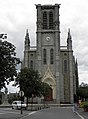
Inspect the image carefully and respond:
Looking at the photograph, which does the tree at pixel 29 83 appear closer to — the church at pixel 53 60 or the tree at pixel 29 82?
the tree at pixel 29 82

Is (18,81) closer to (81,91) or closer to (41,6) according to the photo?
(41,6)

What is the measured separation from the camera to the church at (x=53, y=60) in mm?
90250

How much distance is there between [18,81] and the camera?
53.1m

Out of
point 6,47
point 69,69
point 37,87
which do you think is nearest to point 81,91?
point 69,69

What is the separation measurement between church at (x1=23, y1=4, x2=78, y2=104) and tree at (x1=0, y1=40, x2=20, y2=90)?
212 feet

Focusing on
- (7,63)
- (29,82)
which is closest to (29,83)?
(29,82)

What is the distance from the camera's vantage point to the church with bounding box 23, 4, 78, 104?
296 ft

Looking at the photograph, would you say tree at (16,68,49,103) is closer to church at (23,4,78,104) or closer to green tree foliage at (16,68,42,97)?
green tree foliage at (16,68,42,97)

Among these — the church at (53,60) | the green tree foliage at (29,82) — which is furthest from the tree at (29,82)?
the church at (53,60)

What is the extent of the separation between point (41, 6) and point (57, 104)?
2999 cm

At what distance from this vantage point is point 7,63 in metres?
24.4

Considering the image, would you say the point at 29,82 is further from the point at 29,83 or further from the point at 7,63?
the point at 7,63

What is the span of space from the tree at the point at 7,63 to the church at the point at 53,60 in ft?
212

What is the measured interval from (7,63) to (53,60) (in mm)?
67167
